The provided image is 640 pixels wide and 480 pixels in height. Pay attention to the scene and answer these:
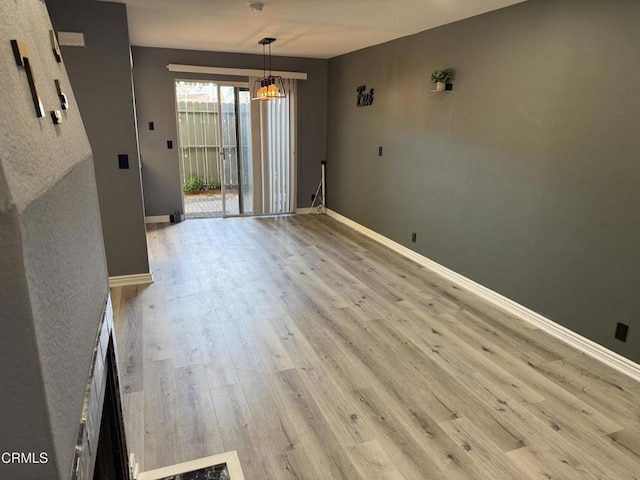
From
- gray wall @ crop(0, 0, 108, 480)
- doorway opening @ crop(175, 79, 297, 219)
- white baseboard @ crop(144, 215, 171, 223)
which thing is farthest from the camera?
doorway opening @ crop(175, 79, 297, 219)

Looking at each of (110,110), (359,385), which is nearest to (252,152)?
(110,110)

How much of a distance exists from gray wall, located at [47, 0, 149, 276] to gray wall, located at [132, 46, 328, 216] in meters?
2.42

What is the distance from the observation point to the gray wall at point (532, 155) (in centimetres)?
272

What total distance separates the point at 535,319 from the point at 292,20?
335 centimetres

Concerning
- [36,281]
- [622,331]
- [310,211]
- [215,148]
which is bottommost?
[310,211]

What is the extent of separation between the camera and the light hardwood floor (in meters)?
2.03

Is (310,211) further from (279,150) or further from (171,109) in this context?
(171,109)

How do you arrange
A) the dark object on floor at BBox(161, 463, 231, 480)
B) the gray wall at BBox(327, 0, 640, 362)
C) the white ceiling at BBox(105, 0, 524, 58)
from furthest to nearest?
the white ceiling at BBox(105, 0, 524, 58), the gray wall at BBox(327, 0, 640, 362), the dark object on floor at BBox(161, 463, 231, 480)

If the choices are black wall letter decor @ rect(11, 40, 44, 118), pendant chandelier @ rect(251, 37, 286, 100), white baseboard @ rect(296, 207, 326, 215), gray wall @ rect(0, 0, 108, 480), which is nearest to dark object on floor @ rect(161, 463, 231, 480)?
gray wall @ rect(0, 0, 108, 480)

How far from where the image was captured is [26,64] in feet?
2.19

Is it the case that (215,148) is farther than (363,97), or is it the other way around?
(215,148)

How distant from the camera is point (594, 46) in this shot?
9.22 feet

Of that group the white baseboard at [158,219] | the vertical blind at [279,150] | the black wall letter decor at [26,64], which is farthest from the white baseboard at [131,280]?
the black wall letter decor at [26,64]

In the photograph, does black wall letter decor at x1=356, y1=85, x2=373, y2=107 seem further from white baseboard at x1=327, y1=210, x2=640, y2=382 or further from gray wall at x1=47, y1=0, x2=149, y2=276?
gray wall at x1=47, y1=0, x2=149, y2=276
